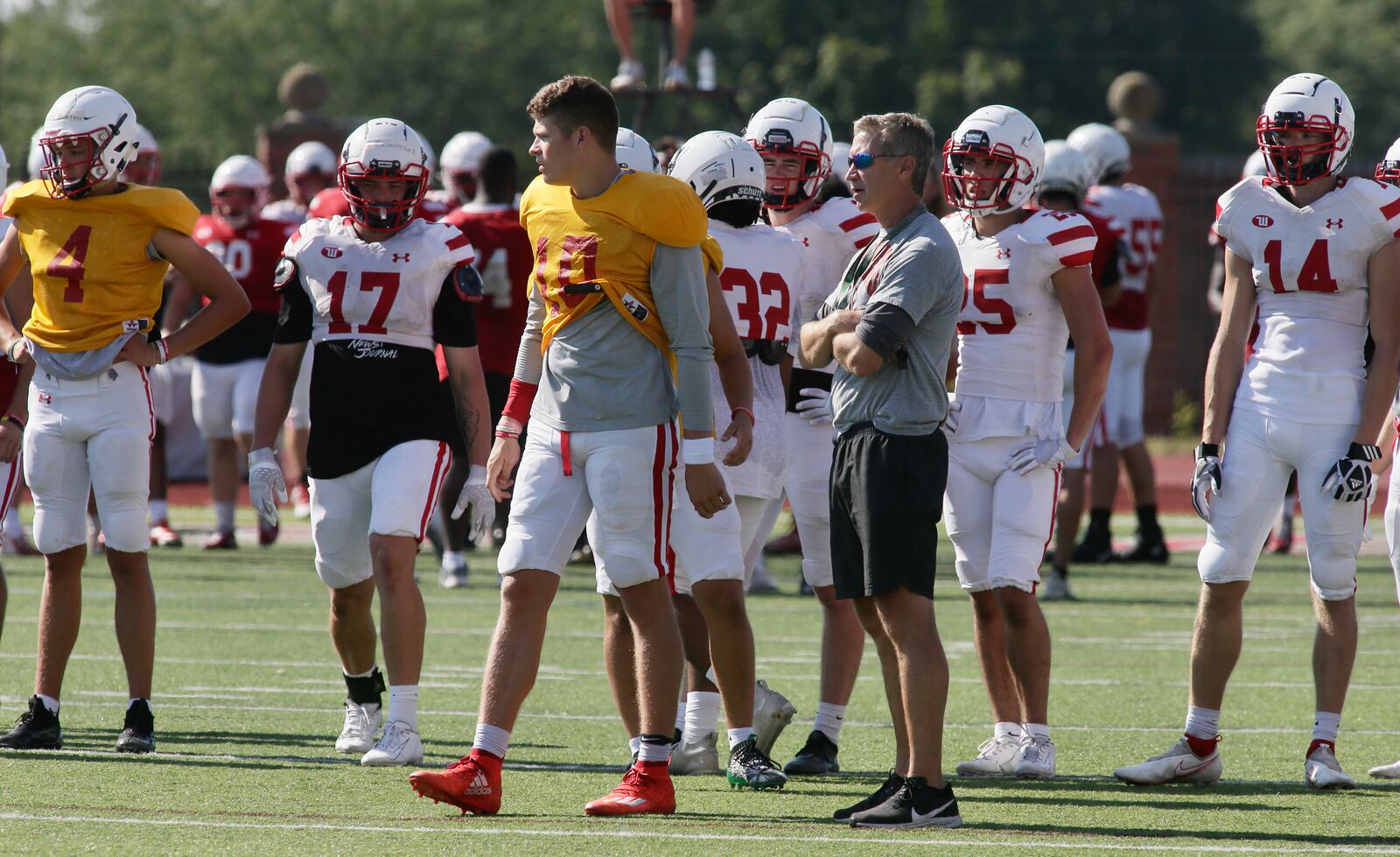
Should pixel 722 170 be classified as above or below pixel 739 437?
above

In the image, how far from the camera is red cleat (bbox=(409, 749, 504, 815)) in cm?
530

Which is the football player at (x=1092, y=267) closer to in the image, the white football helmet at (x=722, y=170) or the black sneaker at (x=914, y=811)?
the white football helmet at (x=722, y=170)

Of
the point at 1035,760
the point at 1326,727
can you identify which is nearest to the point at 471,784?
the point at 1035,760

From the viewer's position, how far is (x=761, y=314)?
21.0 feet

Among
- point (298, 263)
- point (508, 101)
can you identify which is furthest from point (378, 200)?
point (508, 101)

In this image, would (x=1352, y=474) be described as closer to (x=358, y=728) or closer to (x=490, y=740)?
(x=490, y=740)

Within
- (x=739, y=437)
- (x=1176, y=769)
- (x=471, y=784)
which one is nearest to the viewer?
(x=471, y=784)

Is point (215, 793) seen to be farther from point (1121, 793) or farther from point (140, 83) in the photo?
point (140, 83)

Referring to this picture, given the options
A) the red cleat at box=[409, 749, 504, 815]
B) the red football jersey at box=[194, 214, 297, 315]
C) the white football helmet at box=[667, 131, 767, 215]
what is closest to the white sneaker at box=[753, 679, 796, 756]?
the red cleat at box=[409, 749, 504, 815]

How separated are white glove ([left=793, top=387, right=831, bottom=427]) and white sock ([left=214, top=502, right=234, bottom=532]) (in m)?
7.22

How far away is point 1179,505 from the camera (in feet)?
57.0

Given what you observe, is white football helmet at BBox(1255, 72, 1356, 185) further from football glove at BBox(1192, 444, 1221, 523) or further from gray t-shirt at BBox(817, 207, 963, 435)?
gray t-shirt at BBox(817, 207, 963, 435)

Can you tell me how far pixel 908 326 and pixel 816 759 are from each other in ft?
5.34

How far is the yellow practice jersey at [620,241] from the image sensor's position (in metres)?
5.53
